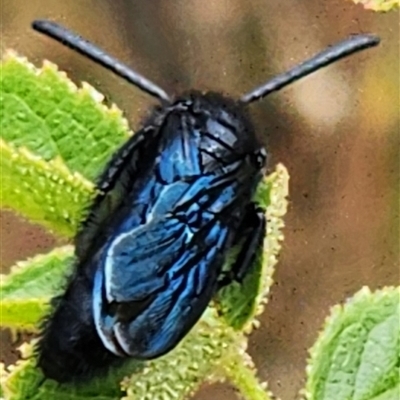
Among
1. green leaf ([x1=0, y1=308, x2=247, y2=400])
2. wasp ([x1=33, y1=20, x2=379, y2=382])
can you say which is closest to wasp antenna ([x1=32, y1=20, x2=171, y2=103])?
wasp ([x1=33, y1=20, x2=379, y2=382])

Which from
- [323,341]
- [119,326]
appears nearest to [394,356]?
[323,341]

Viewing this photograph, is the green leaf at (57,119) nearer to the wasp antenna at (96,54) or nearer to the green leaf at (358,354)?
the wasp antenna at (96,54)

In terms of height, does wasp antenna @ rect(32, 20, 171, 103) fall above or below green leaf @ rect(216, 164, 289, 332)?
above

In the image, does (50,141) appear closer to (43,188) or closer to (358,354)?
(43,188)

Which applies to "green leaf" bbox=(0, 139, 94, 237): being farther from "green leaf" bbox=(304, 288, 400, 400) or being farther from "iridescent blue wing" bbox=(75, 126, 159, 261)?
"green leaf" bbox=(304, 288, 400, 400)

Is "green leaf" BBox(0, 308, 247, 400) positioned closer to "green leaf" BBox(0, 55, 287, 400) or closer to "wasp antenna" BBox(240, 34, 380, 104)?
"green leaf" BBox(0, 55, 287, 400)

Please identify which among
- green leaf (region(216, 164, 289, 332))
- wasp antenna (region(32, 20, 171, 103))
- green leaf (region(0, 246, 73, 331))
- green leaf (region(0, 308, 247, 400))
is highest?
wasp antenna (region(32, 20, 171, 103))

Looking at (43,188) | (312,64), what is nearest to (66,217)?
(43,188)
